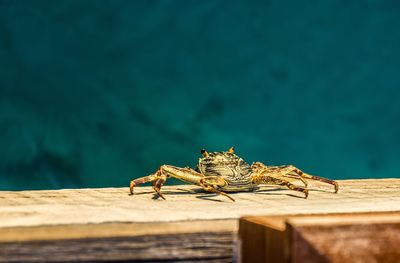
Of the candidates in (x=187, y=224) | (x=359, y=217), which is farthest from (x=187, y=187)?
(x=359, y=217)

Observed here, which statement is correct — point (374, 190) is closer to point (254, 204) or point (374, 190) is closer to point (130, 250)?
point (254, 204)

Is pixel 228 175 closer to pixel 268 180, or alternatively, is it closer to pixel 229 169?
pixel 229 169

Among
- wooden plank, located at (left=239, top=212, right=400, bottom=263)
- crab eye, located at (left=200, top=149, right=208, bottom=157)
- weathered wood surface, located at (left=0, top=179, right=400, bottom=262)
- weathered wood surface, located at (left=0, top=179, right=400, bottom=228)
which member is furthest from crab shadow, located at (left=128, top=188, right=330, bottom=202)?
wooden plank, located at (left=239, top=212, right=400, bottom=263)

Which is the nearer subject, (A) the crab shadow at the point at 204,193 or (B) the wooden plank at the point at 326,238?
(B) the wooden plank at the point at 326,238

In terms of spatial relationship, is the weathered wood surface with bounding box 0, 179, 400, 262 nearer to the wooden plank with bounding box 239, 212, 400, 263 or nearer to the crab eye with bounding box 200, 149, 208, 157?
the wooden plank with bounding box 239, 212, 400, 263

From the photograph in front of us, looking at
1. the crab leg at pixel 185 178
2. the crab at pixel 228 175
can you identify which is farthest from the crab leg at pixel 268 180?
the crab leg at pixel 185 178

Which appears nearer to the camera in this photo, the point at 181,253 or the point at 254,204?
the point at 181,253

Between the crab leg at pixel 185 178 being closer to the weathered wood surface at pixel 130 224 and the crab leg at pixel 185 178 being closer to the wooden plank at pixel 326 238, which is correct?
the weathered wood surface at pixel 130 224
